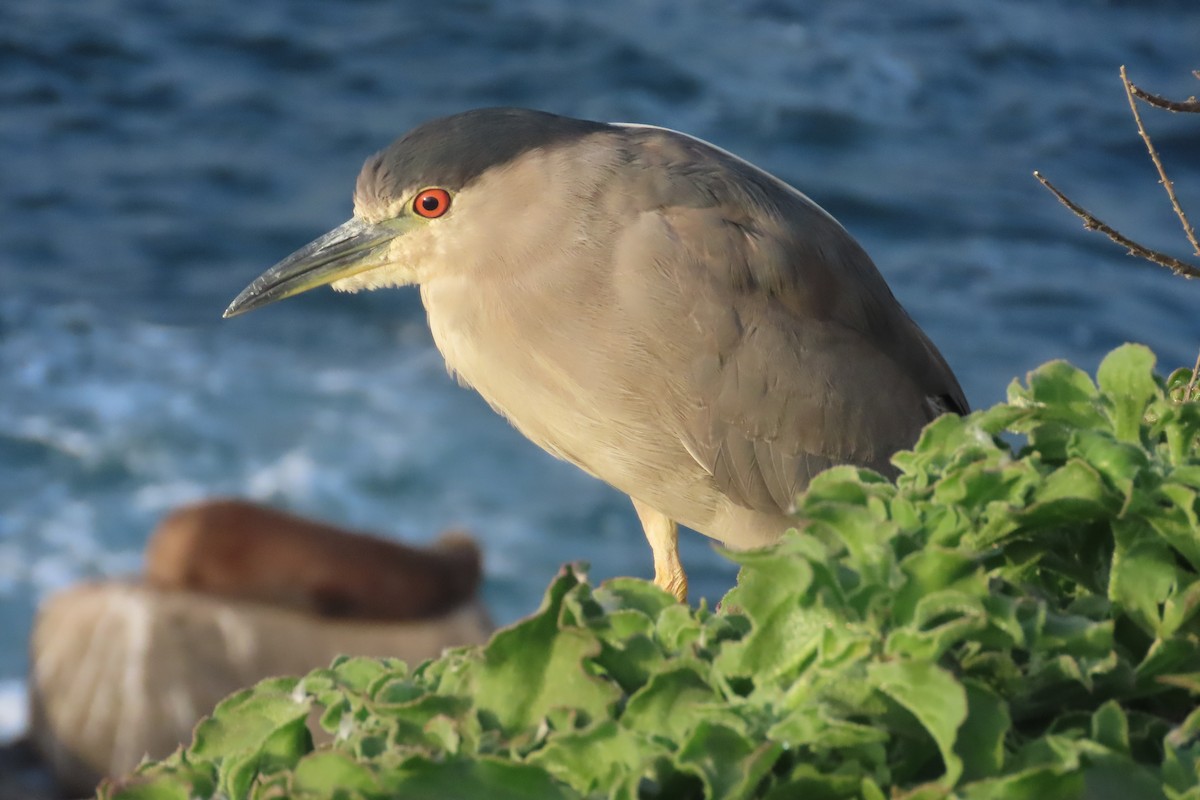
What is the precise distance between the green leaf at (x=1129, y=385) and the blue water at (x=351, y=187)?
8.58 metres

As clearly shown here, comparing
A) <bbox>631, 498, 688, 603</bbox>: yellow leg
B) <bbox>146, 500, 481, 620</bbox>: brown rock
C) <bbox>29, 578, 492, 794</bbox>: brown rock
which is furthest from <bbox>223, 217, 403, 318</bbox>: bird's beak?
<bbox>146, 500, 481, 620</bbox>: brown rock

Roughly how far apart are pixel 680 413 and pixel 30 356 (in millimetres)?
9690

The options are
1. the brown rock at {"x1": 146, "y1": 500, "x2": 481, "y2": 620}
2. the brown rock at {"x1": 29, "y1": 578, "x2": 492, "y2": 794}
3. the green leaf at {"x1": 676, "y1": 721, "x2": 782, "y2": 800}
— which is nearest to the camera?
the green leaf at {"x1": 676, "y1": 721, "x2": 782, "y2": 800}

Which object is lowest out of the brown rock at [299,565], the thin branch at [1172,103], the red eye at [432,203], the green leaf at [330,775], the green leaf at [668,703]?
the brown rock at [299,565]

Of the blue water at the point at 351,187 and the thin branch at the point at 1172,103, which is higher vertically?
the thin branch at the point at 1172,103

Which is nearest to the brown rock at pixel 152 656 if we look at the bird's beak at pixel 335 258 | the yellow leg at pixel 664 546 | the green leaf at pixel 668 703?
the yellow leg at pixel 664 546

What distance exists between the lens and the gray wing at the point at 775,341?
366 centimetres

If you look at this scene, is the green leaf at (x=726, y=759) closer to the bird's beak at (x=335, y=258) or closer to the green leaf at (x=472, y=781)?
the green leaf at (x=472, y=781)

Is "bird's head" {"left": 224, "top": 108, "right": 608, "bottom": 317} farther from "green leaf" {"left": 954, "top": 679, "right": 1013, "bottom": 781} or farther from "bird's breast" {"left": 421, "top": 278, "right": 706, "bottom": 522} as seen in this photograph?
"green leaf" {"left": 954, "top": 679, "right": 1013, "bottom": 781}

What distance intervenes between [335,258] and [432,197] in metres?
0.31

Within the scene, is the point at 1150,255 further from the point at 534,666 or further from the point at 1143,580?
the point at 534,666

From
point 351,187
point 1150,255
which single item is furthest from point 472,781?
point 351,187

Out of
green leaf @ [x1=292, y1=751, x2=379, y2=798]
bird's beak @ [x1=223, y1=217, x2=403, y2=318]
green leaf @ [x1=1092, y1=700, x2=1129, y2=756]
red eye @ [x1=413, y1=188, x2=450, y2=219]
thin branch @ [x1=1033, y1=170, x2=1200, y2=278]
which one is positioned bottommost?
bird's beak @ [x1=223, y1=217, x2=403, y2=318]

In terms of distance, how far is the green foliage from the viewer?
1203 millimetres
